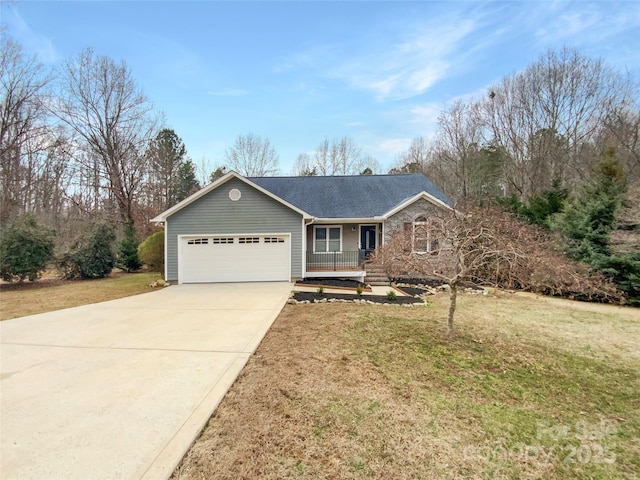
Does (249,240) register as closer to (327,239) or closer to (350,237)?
(327,239)

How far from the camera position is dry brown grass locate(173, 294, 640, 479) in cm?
269

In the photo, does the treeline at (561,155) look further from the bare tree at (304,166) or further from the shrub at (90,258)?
the shrub at (90,258)

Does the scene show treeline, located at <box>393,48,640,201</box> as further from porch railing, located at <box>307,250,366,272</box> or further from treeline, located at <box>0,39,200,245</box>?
treeline, located at <box>0,39,200,245</box>

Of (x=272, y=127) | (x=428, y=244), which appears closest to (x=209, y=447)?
(x=428, y=244)

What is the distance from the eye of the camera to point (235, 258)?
13.0 metres

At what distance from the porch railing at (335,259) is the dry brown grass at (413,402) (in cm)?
760

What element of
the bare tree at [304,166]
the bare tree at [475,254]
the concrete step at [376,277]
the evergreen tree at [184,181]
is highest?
the bare tree at [304,166]

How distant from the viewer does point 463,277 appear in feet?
19.0

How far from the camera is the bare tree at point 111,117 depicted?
20953 millimetres

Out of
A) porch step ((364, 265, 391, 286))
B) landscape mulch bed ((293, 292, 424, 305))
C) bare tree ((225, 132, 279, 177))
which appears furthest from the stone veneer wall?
bare tree ((225, 132, 279, 177))

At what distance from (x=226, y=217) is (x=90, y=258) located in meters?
8.47

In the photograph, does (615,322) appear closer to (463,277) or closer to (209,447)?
(463,277)

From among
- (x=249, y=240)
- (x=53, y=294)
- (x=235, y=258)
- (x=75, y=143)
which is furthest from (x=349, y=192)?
(x=75, y=143)

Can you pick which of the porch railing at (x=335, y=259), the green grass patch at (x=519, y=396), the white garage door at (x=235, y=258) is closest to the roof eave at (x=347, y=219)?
the porch railing at (x=335, y=259)
